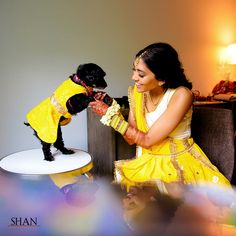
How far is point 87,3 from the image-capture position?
177cm

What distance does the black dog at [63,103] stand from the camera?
0.94m

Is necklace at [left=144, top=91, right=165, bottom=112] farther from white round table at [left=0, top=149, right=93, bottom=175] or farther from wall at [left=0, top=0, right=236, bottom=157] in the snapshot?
wall at [left=0, top=0, right=236, bottom=157]

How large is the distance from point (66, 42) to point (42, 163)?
1.04 metres

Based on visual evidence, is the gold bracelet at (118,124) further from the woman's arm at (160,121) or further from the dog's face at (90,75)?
the dog's face at (90,75)

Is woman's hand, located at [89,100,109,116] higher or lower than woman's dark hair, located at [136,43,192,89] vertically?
lower

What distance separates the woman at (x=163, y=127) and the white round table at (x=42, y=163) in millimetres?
156

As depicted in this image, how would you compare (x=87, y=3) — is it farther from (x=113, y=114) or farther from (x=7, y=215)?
(x=7, y=215)

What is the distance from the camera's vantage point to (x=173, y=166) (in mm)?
967

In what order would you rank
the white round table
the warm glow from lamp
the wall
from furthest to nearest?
the warm glow from lamp → the wall → the white round table

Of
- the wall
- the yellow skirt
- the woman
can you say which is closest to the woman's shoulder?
the woman

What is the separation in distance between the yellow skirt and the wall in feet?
2.98

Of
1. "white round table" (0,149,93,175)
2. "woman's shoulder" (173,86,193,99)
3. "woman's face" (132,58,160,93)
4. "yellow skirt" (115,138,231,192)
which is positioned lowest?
"yellow skirt" (115,138,231,192)

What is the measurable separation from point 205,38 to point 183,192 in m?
2.26

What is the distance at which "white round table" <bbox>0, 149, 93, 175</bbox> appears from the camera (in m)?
0.86
